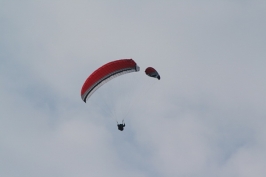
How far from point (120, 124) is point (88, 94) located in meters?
5.73

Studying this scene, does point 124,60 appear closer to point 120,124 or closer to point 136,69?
point 136,69

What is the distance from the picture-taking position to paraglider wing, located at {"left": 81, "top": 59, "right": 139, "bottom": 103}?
151ft

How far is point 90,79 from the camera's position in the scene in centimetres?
4688

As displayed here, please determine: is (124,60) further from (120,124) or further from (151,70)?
(120,124)

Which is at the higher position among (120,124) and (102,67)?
(102,67)

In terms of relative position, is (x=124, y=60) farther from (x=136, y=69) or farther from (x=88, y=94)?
(x=88, y=94)

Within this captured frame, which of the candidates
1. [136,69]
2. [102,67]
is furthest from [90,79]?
[136,69]

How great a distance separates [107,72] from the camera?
152 feet

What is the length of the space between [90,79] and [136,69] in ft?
19.6

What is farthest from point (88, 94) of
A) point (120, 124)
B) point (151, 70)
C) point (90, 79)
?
point (151, 70)

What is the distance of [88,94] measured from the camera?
159 ft

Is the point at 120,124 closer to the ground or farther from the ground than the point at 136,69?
closer to the ground

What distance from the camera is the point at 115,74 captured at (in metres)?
46.8

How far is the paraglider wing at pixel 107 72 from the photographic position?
151 feet
